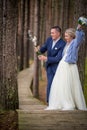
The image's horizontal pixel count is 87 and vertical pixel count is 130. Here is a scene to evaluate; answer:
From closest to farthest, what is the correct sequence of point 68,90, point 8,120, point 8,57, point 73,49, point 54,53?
point 8,120, point 8,57, point 73,49, point 68,90, point 54,53

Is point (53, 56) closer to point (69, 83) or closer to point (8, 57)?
point (69, 83)

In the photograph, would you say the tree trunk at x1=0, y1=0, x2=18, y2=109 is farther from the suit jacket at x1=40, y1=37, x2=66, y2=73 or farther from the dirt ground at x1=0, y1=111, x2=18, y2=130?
the suit jacket at x1=40, y1=37, x2=66, y2=73

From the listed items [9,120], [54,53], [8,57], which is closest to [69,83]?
[54,53]

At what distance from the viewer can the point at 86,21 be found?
9.88 m

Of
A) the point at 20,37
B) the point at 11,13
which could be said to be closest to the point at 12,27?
the point at 11,13

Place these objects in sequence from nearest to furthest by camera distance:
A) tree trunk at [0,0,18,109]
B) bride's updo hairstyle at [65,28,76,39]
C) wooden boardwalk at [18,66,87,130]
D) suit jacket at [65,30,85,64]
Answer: wooden boardwalk at [18,66,87,130], tree trunk at [0,0,18,109], suit jacket at [65,30,85,64], bride's updo hairstyle at [65,28,76,39]

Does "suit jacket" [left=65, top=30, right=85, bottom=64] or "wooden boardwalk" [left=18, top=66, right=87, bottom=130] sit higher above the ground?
"suit jacket" [left=65, top=30, right=85, bottom=64]

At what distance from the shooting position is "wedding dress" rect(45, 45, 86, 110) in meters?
10.2

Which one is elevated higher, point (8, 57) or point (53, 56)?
Answer: point (8, 57)

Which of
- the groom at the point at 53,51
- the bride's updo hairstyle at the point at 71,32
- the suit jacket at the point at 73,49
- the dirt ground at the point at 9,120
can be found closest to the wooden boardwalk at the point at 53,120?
the dirt ground at the point at 9,120

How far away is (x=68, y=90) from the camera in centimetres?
1021

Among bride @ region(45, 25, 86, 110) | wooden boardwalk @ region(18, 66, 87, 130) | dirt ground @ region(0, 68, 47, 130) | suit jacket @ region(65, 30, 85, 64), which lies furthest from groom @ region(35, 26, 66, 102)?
dirt ground @ region(0, 68, 47, 130)

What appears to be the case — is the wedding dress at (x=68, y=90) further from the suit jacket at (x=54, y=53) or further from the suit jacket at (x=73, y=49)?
the suit jacket at (x=54, y=53)

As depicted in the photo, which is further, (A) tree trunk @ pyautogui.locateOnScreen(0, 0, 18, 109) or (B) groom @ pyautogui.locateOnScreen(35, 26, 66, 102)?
(B) groom @ pyautogui.locateOnScreen(35, 26, 66, 102)
